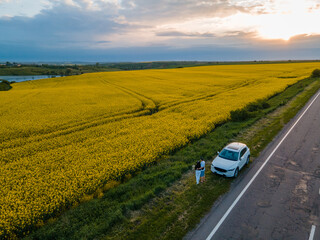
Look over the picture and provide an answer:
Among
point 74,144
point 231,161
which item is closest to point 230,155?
point 231,161

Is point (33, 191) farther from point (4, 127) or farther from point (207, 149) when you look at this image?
point (4, 127)

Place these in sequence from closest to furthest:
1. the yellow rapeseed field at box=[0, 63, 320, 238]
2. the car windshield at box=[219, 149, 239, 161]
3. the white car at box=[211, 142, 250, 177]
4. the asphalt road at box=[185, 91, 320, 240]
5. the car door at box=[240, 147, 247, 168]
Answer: the asphalt road at box=[185, 91, 320, 240]
the yellow rapeseed field at box=[0, 63, 320, 238]
the white car at box=[211, 142, 250, 177]
the car windshield at box=[219, 149, 239, 161]
the car door at box=[240, 147, 247, 168]

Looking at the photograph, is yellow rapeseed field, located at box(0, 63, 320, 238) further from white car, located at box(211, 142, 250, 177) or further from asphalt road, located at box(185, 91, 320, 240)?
asphalt road, located at box(185, 91, 320, 240)

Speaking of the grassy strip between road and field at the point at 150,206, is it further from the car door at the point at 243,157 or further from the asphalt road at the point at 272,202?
the car door at the point at 243,157

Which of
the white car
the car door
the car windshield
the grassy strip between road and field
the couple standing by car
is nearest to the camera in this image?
the grassy strip between road and field

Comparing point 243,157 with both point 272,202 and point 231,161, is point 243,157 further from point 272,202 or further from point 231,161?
point 272,202

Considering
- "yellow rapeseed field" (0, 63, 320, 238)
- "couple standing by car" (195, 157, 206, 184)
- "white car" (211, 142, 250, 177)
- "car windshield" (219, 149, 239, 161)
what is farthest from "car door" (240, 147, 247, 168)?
"yellow rapeseed field" (0, 63, 320, 238)

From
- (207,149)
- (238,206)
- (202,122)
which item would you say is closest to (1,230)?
(238,206)
